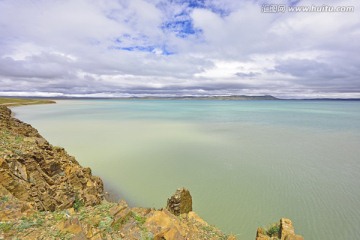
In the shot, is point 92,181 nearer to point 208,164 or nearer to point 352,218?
point 208,164

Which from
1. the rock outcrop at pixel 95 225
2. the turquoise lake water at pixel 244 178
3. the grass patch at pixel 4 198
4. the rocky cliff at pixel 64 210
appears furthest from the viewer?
the turquoise lake water at pixel 244 178

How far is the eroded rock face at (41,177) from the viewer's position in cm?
925

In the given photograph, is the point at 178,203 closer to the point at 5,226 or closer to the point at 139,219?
the point at 139,219

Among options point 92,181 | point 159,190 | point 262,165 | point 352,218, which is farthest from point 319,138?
point 92,181

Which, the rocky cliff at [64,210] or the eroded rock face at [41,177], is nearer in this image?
the rocky cliff at [64,210]

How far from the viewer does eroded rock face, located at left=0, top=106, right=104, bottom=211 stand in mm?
9250

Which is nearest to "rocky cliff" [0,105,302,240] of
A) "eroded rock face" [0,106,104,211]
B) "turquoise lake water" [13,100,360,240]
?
"eroded rock face" [0,106,104,211]

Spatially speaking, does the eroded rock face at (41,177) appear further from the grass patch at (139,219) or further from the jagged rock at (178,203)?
the jagged rock at (178,203)

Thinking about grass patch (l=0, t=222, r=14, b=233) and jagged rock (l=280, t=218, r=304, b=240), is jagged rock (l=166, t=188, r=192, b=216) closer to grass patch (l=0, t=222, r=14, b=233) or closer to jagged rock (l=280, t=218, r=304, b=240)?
jagged rock (l=280, t=218, r=304, b=240)

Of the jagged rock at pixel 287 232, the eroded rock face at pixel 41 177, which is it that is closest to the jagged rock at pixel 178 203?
the eroded rock face at pixel 41 177

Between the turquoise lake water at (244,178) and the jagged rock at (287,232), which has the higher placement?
the jagged rock at (287,232)

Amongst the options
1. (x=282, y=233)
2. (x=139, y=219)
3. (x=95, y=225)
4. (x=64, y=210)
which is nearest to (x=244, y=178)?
(x=282, y=233)

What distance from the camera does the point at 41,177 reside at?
11000 mm

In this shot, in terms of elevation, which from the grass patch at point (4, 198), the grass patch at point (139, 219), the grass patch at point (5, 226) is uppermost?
the grass patch at point (4, 198)
